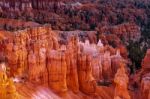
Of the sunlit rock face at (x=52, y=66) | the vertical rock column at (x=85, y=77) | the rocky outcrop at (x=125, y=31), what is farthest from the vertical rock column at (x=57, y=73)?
the rocky outcrop at (x=125, y=31)

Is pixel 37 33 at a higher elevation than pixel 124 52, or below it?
higher

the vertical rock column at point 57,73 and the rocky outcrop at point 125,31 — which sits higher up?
the vertical rock column at point 57,73

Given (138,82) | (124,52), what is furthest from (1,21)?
(138,82)

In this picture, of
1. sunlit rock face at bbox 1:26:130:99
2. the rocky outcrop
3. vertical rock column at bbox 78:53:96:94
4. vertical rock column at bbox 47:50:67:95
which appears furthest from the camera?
the rocky outcrop

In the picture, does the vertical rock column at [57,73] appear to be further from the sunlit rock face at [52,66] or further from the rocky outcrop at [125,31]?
the rocky outcrop at [125,31]

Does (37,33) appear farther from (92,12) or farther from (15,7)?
(92,12)

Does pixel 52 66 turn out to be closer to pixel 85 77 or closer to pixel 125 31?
pixel 85 77

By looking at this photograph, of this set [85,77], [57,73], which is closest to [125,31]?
[85,77]

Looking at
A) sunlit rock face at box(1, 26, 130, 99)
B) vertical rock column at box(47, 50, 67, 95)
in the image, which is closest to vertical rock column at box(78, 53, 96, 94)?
sunlit rock face at box(1, 26, 130, 99)

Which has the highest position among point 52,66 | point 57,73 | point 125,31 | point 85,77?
point 52,66

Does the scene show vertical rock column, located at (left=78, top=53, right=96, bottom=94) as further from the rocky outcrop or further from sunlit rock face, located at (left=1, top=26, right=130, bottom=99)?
the rocky outcrop

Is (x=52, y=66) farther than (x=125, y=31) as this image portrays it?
No
